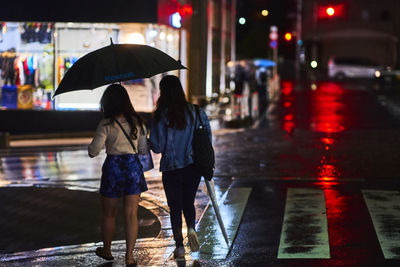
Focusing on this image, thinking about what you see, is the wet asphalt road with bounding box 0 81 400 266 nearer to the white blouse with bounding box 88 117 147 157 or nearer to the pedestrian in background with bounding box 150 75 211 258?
the pedestrian in background with bounding box 150 75 211 258

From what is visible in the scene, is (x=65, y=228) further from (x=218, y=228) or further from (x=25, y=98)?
(x=25, y=98)

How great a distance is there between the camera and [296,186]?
12539 millimetres

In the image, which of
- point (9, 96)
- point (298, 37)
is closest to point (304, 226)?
point (9, 96)

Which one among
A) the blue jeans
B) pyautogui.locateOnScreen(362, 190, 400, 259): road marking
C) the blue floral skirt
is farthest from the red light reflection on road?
the blue floral skirt

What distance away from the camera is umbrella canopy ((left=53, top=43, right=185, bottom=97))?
7398mm

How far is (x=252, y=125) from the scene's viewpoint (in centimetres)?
2498

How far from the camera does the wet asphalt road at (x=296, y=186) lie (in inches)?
318

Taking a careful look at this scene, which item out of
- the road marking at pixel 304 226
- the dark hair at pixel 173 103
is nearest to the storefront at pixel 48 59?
the road marking at pixel 304 226

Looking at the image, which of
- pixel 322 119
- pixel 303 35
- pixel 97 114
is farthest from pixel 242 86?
pixel 303 35

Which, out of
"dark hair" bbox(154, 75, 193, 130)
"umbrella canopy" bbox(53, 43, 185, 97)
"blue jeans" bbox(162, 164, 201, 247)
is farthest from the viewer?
"blue jeans" bbox(162, 164, 201, 247)

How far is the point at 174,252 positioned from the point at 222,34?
1337 inches

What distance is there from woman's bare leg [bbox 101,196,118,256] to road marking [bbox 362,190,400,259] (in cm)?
275

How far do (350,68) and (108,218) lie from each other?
60.4 m

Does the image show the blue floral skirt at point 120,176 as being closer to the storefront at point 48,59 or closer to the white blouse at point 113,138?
the white blouse at point 113,138
